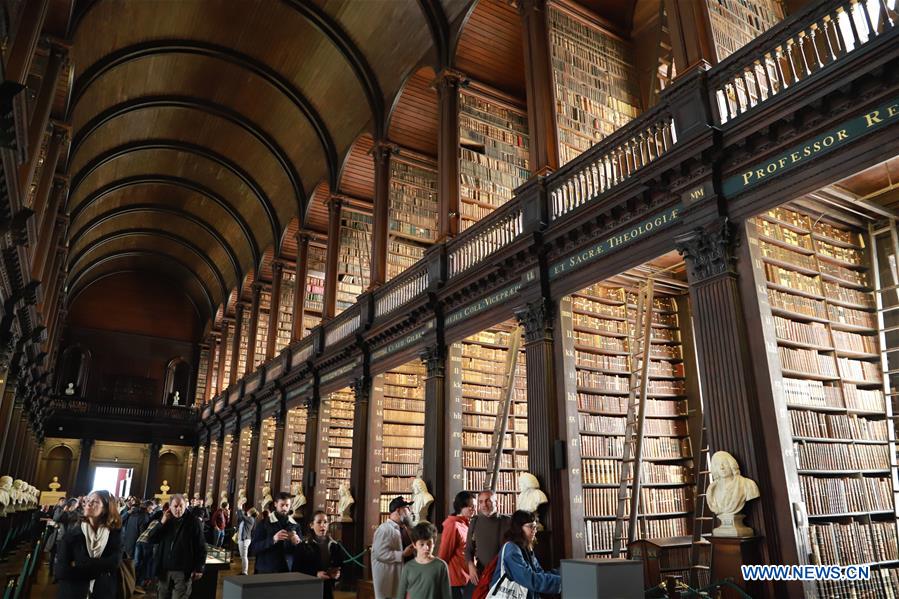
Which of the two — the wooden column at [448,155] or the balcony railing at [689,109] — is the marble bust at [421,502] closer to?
the balcony railing at [689,109]

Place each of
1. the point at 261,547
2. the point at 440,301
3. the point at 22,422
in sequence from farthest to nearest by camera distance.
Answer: the point at 22,422 → the point at 440,301 → the point at 261,547

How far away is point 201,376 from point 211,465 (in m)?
6.07

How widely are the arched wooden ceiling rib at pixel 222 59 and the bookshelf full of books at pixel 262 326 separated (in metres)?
6.40

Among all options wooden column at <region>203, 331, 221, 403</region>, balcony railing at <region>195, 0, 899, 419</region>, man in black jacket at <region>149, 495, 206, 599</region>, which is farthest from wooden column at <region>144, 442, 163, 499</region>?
man in black jacket at <region>149, 495, 206, 599</region>

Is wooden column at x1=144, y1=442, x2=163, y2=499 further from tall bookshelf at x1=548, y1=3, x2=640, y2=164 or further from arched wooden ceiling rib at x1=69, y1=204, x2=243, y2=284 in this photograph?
tall bookshelf at x1=548, y1=3, x2=640, y2=164

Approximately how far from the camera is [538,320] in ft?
21.9

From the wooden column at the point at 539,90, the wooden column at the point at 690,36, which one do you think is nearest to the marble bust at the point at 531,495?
the wooden column at the point at 539,90

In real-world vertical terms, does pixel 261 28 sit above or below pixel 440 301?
above

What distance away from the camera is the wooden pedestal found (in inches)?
163

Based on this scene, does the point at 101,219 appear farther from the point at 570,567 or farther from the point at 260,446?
the point at 570,567

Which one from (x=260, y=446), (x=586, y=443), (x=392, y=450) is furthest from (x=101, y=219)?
(x=586, y=443)

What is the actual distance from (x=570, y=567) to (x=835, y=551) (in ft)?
10.3

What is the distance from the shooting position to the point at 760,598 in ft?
13.5

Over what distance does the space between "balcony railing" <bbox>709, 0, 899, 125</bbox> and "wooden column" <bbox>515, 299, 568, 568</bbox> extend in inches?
104
